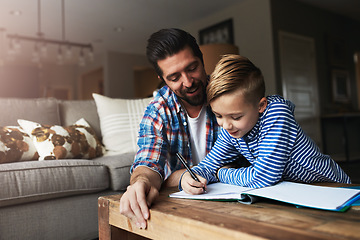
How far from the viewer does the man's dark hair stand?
108cm

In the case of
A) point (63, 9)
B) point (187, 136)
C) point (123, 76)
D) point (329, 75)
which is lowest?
point (187, 136)

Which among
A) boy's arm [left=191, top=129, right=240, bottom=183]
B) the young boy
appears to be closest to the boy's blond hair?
the young boy

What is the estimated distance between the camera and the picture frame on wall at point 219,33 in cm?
505

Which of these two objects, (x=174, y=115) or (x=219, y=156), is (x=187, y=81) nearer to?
(x=174, y=115)

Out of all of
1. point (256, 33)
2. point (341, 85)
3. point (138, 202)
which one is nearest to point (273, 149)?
point (138, 202)

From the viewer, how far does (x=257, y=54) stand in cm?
473

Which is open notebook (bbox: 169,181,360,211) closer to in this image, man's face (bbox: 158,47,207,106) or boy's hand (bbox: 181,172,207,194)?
boy's hand (bbox: 181,172,207,194)

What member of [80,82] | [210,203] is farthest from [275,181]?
[80,82]

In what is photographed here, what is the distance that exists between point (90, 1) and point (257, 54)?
2.69 meters

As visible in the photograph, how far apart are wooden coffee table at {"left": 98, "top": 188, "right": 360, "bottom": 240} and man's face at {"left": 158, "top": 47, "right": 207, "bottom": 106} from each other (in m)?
0.49

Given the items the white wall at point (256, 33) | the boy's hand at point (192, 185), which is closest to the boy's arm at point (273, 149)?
the boy's hand at point (192, 185)

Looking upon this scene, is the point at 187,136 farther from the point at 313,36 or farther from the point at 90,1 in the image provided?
the point at 313,36

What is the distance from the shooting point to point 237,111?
0.81 m

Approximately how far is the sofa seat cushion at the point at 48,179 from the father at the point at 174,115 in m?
0.62
